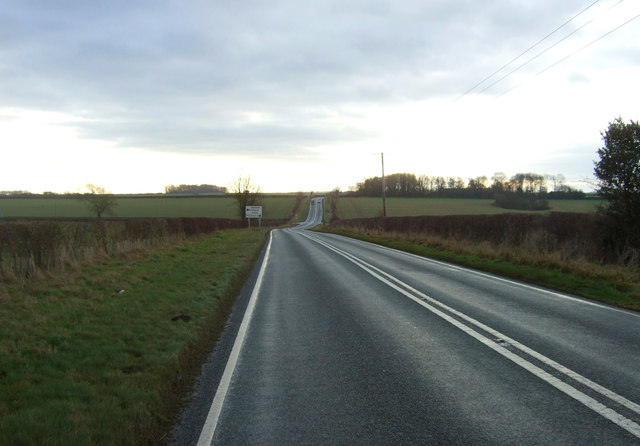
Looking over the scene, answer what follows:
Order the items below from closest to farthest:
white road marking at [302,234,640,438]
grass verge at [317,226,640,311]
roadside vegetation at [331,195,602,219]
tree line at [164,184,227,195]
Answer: white road marking at [302,234,640,438], grass verge at [317,226,640,311], roadside vegetation at [331,195,602,219], tree line at [164,184,227,195]

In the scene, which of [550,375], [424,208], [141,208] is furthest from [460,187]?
[550,375]

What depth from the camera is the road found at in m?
3.86

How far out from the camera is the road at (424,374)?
3.86 meters

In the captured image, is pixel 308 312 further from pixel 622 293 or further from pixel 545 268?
pixel 545 268

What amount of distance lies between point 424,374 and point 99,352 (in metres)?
4.38

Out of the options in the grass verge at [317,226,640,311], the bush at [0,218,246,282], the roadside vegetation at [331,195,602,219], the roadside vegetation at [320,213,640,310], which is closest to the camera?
the grass verge at [317,226,640,311]

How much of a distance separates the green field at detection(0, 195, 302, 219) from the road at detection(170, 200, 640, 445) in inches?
2656

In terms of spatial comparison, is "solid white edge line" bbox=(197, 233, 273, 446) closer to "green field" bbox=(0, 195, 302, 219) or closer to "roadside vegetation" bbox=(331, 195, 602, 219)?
"green field" bbox=(0, 195, 302, 219)

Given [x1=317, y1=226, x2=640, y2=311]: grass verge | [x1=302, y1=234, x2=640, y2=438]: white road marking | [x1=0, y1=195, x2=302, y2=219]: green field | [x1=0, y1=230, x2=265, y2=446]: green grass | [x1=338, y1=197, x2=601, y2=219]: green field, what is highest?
[x1=0, y1=195, x2=302, y2=219]: green field

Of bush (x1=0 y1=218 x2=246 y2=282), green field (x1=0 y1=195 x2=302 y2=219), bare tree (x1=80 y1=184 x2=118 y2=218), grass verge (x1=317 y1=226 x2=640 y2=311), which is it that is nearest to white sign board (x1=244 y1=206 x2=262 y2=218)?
green field (x1=0 y1=195 x2=302 y2=219)

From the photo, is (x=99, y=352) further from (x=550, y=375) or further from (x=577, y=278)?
(x=577, y=278)

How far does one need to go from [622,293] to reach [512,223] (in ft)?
59.7

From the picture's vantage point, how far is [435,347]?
248 inches

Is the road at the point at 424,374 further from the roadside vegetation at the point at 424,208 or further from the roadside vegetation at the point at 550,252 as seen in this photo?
the roadside vegetation at the point at 424,208
